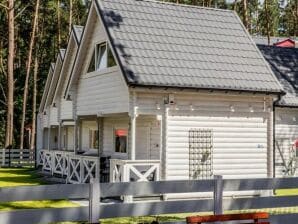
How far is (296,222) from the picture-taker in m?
9.79

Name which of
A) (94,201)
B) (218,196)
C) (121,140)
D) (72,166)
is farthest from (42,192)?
(72,166)

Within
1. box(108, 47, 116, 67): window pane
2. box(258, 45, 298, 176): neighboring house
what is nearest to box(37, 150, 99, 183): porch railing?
box(108, 47, 116, 67): window pane

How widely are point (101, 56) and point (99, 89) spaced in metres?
1.22

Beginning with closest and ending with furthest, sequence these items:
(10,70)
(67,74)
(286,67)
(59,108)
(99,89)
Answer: (99,89) → (286,67) → (67,74) → (59,108) → (10,70)

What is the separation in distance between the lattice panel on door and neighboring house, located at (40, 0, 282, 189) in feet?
A: 0.11

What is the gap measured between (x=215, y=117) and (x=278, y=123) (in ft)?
15.0

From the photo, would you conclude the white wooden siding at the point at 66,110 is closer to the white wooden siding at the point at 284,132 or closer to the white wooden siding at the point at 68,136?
the white wooden siding at the point at 68,136

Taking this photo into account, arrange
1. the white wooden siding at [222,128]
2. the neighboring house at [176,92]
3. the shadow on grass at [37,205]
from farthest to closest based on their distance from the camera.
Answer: the white wooden siding at [222,128] → the neighboring house at [176,92] → the shadow on grass at [37,205]

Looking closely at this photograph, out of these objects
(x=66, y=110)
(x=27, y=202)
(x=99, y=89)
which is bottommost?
(x=27, y=202)

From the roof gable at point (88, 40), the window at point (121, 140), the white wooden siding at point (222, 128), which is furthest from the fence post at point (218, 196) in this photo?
the window at point (121, 140)

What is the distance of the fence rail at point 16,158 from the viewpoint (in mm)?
34312

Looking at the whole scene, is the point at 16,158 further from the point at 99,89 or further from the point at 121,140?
the point at 99,89

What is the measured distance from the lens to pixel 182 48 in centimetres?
1864

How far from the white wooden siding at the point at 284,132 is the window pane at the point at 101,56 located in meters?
7.16
